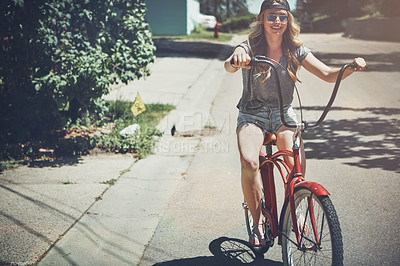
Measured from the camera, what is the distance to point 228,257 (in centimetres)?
389

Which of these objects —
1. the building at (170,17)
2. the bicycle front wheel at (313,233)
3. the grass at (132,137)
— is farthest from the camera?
the building at (170,17)

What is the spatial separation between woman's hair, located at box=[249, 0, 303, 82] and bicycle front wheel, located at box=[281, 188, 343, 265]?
104 cm

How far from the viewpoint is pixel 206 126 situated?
8562mm

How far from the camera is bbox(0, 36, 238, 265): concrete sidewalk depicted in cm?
390

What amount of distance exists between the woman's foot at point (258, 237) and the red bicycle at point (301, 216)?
0.19ft

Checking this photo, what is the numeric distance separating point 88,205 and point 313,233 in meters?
2.64

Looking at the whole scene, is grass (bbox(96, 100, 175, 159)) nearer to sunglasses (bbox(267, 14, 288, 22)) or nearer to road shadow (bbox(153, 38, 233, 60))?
sunglasses (bbox(267, 14, 288, 22))

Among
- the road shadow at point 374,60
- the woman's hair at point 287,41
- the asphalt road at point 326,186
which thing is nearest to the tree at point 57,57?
the asphalt road at point 326,186

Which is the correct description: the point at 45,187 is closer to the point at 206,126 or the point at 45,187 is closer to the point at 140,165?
the point at 140,165

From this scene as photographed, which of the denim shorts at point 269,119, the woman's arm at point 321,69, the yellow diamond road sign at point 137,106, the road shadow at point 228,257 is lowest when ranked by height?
the road shadow at point 228,257

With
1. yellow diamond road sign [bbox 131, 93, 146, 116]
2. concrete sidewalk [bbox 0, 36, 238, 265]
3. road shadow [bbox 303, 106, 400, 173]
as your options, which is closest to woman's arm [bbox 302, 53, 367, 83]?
concrete sidewalk [bbox 0, 36, 238, 265]

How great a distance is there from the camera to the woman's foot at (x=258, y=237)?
11.8ft

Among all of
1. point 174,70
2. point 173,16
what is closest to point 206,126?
point 174,70

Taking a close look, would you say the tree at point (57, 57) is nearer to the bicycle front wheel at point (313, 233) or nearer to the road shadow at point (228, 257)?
the road shadow at point (228, 257)
